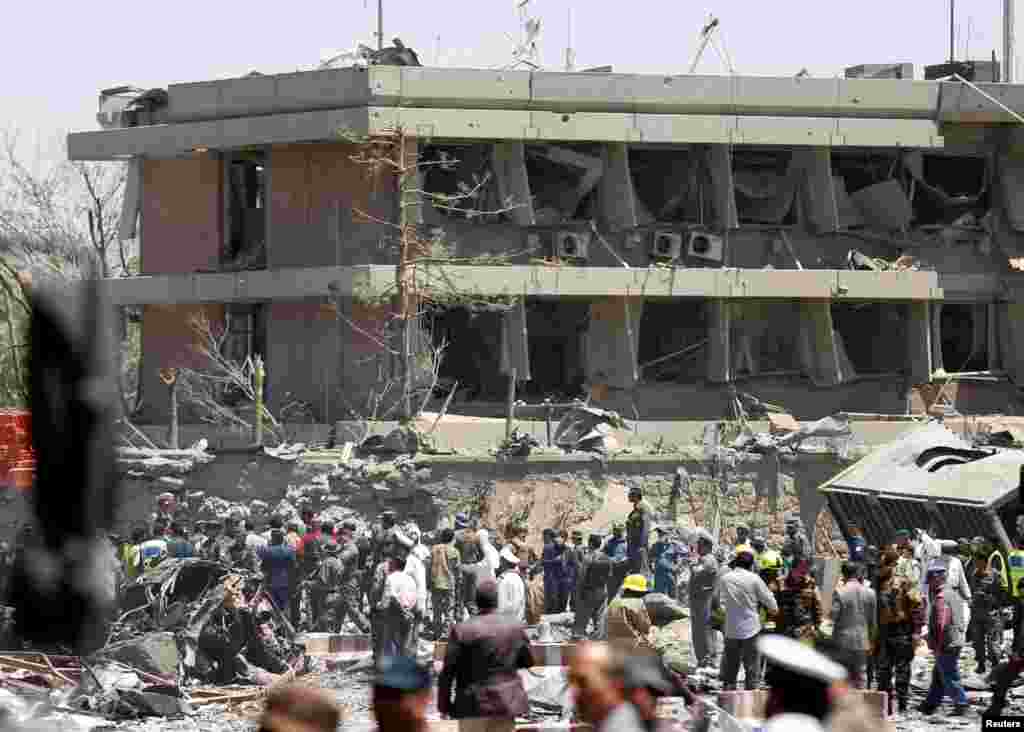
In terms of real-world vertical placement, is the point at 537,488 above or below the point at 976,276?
below

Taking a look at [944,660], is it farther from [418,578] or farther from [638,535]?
[638,535]

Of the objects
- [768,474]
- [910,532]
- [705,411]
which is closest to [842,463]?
[768,474]

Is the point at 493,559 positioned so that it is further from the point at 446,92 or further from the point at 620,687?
the point at 620,687

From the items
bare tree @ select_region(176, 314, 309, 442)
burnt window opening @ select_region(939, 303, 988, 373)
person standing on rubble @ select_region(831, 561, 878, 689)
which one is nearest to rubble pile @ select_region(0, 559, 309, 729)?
person standing on rubble @ select_region(831, 561, 878, 689)

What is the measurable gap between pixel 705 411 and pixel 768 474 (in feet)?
14.4

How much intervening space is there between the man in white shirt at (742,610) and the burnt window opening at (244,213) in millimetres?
20446

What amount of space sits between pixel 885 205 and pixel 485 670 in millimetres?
28743

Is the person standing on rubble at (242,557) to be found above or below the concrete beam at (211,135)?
below

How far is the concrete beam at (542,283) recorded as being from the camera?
36.8 metres

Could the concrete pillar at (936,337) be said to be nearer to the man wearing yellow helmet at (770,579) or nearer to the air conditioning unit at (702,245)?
the air conditioning unit at (702,245)

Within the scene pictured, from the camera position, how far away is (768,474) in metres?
35.6

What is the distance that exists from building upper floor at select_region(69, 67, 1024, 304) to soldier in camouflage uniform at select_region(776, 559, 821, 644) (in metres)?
17.1

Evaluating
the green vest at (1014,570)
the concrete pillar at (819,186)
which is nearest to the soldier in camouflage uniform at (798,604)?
the green vest at (1014,570)

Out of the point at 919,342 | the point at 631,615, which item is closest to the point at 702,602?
the point at 631,615
